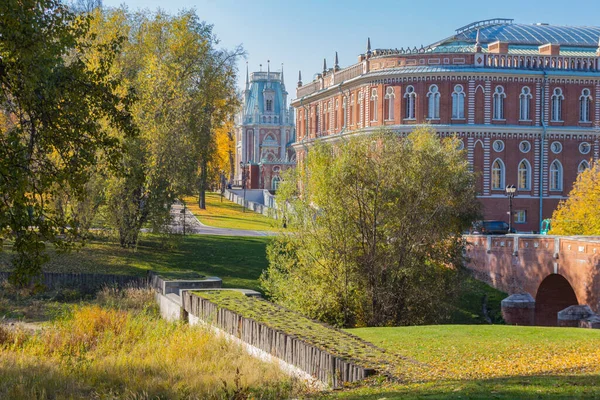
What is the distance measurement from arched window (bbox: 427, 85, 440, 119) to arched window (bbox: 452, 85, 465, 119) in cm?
110

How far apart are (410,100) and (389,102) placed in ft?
5.40

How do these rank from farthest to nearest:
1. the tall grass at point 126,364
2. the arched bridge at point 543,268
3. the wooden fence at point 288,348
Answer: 1. the arched bridge at point 543,268
2. the tall grass at point 126,364
3. the wooden fence at point 288,348

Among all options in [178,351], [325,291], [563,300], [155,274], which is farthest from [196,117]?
[178,351]

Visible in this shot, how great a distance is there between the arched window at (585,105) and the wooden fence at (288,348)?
44.6m

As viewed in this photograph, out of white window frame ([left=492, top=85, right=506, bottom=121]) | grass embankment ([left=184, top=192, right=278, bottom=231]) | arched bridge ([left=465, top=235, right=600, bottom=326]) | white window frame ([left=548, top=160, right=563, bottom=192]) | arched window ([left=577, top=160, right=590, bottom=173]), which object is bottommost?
arched bridge ([left=465, top=235, right=600, bottom=326])

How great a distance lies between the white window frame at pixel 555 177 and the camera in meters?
57.2

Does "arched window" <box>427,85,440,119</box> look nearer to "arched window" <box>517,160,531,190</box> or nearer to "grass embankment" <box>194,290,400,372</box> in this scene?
"arched window" <box>517,160,531,190</box>

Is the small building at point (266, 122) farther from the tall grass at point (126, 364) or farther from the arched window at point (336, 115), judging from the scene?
the tall grass at point (126, 364)

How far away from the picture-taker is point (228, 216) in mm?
64125

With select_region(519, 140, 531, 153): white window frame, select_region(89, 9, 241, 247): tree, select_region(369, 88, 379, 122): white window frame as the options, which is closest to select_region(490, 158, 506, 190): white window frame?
select_region(519, 140, 531, 153): white window frame

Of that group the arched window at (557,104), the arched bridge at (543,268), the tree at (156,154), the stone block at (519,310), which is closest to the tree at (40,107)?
the tree at (156,154)

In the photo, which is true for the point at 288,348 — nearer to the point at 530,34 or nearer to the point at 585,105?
the point at 585,105

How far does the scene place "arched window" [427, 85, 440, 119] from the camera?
55.8 metres

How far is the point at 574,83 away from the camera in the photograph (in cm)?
5688
